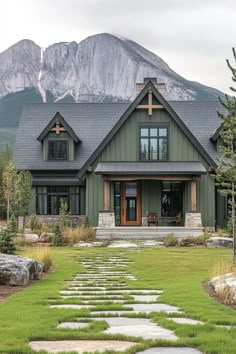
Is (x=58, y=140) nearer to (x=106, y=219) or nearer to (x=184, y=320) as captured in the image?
(x=106, y=219)

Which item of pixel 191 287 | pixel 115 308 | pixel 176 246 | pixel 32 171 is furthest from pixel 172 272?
pixel 32 171

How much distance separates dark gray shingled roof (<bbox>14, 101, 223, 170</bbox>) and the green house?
0.39ft

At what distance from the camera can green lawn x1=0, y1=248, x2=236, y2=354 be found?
744 centimetres

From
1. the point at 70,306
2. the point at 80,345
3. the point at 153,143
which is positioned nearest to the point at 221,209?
the point at 153,143

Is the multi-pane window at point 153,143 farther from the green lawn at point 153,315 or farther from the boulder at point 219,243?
the green lawn at point 153,315

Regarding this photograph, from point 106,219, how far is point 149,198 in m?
3.20

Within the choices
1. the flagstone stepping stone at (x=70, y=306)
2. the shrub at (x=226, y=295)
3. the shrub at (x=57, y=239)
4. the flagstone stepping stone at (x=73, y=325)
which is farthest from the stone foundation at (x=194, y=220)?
the flagstone stepping stone at (x=73, y=325)

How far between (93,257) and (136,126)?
1441cm

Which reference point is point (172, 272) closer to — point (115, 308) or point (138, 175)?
point (115, 308)

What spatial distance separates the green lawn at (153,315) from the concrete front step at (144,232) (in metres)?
11.5

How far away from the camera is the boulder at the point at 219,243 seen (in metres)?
26.0

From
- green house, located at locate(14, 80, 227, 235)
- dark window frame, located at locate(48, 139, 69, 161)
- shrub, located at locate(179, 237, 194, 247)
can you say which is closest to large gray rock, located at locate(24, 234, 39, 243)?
green house, located at locate(14, 80, 227, 235)

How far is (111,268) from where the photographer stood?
1738 cm

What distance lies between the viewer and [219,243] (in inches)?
1029
